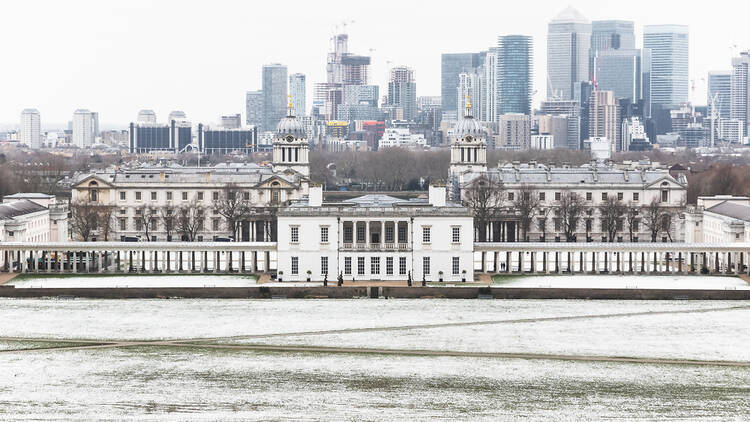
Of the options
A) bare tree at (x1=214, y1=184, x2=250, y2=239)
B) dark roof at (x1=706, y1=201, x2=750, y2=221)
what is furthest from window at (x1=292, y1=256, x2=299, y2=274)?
dark roof at (x1=706, y1=201, x2=750, y2=221)

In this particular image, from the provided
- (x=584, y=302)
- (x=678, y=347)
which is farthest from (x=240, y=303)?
(x=678, y=347)

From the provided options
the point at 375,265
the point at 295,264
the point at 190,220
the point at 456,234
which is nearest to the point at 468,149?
the point at 190,220

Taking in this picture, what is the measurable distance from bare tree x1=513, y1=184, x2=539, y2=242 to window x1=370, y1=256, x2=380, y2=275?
2814 centimetres

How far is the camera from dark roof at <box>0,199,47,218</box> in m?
92.2

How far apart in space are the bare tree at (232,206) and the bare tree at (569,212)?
76.9 ft

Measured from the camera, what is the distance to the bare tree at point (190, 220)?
10325cm

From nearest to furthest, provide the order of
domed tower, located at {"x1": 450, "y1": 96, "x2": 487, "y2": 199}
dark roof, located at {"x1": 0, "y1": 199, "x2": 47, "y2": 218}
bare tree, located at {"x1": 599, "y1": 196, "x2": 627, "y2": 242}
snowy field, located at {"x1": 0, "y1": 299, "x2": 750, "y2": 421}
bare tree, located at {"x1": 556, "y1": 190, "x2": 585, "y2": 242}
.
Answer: snowy field, located at {"x1": 0, "y1": 299, "x2": 750, "y2": 421}
dark roof, located at {"x1": 0, "y1": 199, "x2": 47, "y2": 218}
bare tree, located at {"x1": 599, "y1": 196, "x2": 627, "y2": 242}
bare tree, located at {"x1": 556, "y1": 190, "x2": 585, "y2": 242}
domed tower, located at {"x1": 450, "y1": 96, "x2": 487, "y2": 199}

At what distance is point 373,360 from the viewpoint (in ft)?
183

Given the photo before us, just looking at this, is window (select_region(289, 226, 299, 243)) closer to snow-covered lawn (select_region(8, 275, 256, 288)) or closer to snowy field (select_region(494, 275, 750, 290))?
snow-covered lawn (select_region(8, 275, 256, 288))

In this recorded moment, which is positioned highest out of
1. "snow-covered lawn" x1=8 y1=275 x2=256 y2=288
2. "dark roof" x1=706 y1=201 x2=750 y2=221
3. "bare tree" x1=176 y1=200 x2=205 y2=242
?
"dark roof" x1=706 y1=201 x2=750 y2=221

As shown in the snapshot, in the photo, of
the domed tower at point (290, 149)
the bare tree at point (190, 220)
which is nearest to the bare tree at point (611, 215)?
the domed tower at point (290, 149)

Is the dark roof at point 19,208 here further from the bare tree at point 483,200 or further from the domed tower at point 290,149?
the domed tower at point 290,149

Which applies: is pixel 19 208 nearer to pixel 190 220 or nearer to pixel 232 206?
pixel 190 220

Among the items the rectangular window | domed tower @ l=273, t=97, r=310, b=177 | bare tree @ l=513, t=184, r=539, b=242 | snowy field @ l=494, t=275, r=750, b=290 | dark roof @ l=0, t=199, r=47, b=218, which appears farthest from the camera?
domed tower @ l=273, t=97, r=310, b=177
